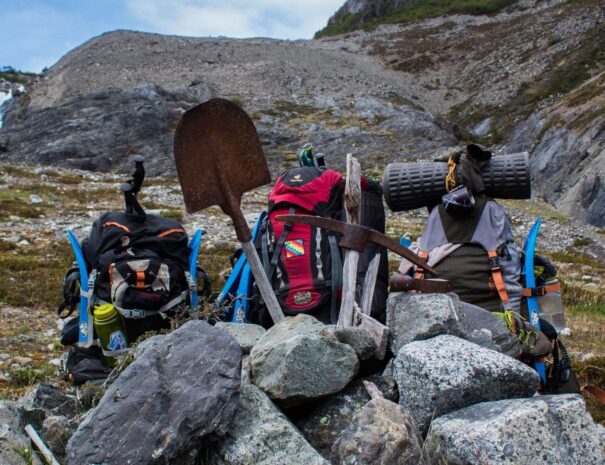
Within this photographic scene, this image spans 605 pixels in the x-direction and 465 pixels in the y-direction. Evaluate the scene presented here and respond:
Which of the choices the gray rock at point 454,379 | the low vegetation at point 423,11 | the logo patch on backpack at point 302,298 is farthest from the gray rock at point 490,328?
the low vegetation at point 423,11

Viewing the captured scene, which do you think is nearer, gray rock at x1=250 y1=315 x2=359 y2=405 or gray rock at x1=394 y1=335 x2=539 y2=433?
gray rock at x1=394 y1=335 x2=539 y2=433

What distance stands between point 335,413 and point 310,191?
241cm

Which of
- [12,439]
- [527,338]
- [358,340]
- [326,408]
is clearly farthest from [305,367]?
[527,338]

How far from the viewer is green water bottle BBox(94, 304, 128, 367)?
537 centimetres

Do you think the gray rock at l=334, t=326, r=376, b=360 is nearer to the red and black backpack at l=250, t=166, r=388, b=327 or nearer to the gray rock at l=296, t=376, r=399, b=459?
the gray rock at l=296, t=376, r=399, b=459

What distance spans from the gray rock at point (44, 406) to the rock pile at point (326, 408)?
2cm

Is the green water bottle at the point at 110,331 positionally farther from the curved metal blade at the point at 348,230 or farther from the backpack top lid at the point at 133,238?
the curved metal blade at the point at 348,230

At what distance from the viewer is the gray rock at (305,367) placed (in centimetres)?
343

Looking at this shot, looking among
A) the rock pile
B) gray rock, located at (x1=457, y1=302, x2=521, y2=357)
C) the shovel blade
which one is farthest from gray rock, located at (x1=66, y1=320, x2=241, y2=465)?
gray rock, located at (x1=457, y1=302, x2=521, y2=357)

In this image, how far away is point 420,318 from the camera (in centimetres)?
387

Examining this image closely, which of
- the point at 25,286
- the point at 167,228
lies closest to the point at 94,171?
the point at 25,286

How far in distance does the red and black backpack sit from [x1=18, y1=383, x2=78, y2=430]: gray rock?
181cm

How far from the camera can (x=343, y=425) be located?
3500 mm

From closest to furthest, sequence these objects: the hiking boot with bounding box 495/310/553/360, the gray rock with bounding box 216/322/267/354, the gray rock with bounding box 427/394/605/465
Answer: the gray rock with bounding box 427/394/605/465
the gray rock with bounding box 216/322/267/354
the hiking boot with bounding box 495/310/553/360
